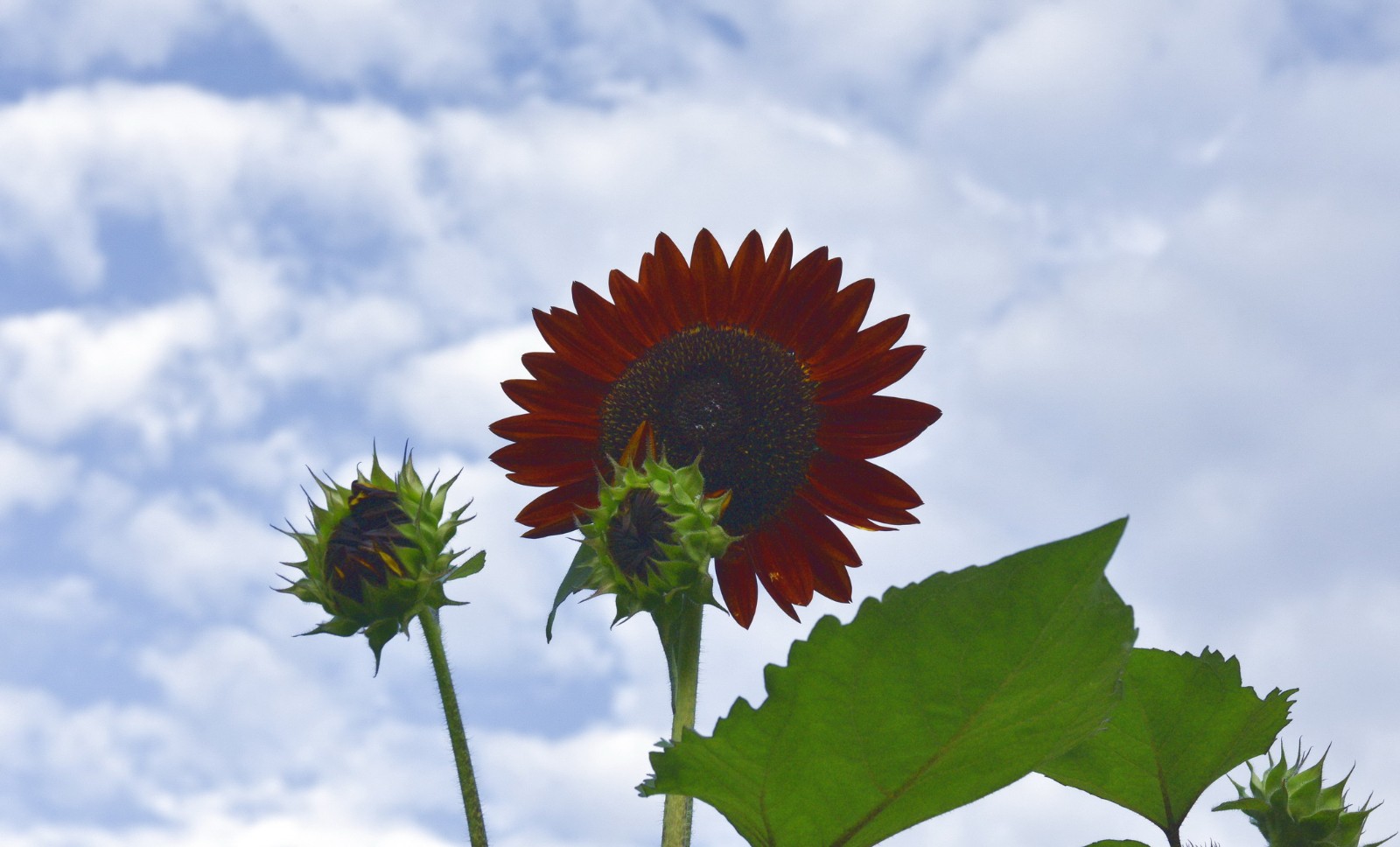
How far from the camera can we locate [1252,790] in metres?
1.83

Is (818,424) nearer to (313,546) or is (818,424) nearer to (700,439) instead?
(700,439)

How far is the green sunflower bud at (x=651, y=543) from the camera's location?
6.50 ft

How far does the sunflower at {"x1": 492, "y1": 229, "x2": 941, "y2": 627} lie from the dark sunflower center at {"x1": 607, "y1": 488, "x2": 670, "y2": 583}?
602 millimetres

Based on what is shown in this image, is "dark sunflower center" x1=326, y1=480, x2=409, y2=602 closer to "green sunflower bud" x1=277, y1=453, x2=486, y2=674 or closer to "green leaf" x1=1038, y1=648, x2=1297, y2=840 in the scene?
"green sunflower bud" x1=277, y1=453, x2=486, y2=674

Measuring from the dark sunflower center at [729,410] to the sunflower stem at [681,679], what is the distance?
2.00 feet

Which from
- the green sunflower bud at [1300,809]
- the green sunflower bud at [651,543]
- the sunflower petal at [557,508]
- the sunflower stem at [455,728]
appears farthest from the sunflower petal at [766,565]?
the green sunflower bud at [1300,809]

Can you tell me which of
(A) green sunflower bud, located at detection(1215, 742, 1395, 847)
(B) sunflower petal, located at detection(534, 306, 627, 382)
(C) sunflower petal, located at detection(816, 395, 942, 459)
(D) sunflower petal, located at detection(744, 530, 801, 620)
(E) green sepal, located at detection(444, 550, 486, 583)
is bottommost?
(A) green sunflower bud, located at detection(1215, 742, 1395, 847)

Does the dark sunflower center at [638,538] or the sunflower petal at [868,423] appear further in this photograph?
the sunflower petal at [868,423]

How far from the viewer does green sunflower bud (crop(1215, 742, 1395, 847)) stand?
1718 mm

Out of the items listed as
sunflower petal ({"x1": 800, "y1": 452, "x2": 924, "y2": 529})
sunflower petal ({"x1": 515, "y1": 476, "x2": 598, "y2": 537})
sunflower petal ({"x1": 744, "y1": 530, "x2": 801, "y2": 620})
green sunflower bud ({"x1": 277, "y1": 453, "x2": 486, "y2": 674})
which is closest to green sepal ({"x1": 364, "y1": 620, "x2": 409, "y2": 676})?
green sunflower bud ({"x1": 277, "y1": 453, "x2": 486, "y2": 674})

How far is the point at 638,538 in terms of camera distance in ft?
6.60

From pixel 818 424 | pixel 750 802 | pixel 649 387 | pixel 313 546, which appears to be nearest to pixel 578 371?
pixel 649 387

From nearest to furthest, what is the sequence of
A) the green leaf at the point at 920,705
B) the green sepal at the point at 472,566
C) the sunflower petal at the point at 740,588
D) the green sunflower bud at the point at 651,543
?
the green leaf at the point at 920,705 → the green sunflower bud at the point at 651,543 → the green sepal at the point at 472,566 → the sunflower petal at the point at 740,588

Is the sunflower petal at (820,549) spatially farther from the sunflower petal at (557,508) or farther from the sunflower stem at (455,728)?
the sunflower stem at (455,728)
